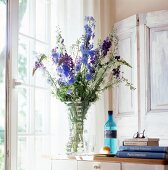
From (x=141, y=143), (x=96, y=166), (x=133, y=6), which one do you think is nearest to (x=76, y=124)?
(x=96, y=166)

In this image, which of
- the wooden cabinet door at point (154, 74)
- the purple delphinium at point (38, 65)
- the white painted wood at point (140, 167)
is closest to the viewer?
the white painted wood at point (140, 167)

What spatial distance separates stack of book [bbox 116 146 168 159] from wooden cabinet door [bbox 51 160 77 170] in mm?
297

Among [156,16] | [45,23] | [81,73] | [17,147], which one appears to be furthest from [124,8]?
[17,147]

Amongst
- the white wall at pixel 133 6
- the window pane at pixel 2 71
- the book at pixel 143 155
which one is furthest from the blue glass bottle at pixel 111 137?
the white wall at pixel 133 6

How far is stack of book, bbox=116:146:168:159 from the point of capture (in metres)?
2.06

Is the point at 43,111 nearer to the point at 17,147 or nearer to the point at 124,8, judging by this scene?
the point at 17,147

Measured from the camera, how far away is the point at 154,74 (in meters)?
2.92

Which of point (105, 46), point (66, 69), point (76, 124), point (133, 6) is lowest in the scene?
point (76, 124)

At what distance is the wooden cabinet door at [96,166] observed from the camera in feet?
7.19

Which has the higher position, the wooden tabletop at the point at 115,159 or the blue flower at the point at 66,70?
the blue flower at the point at 66,70

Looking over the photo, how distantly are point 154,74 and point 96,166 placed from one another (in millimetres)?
943

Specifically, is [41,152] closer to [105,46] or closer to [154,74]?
[105,46]

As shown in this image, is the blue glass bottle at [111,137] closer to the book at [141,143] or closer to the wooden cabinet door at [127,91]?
the book at [141,143]

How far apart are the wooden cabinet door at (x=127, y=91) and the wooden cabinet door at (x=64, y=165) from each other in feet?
2.50
